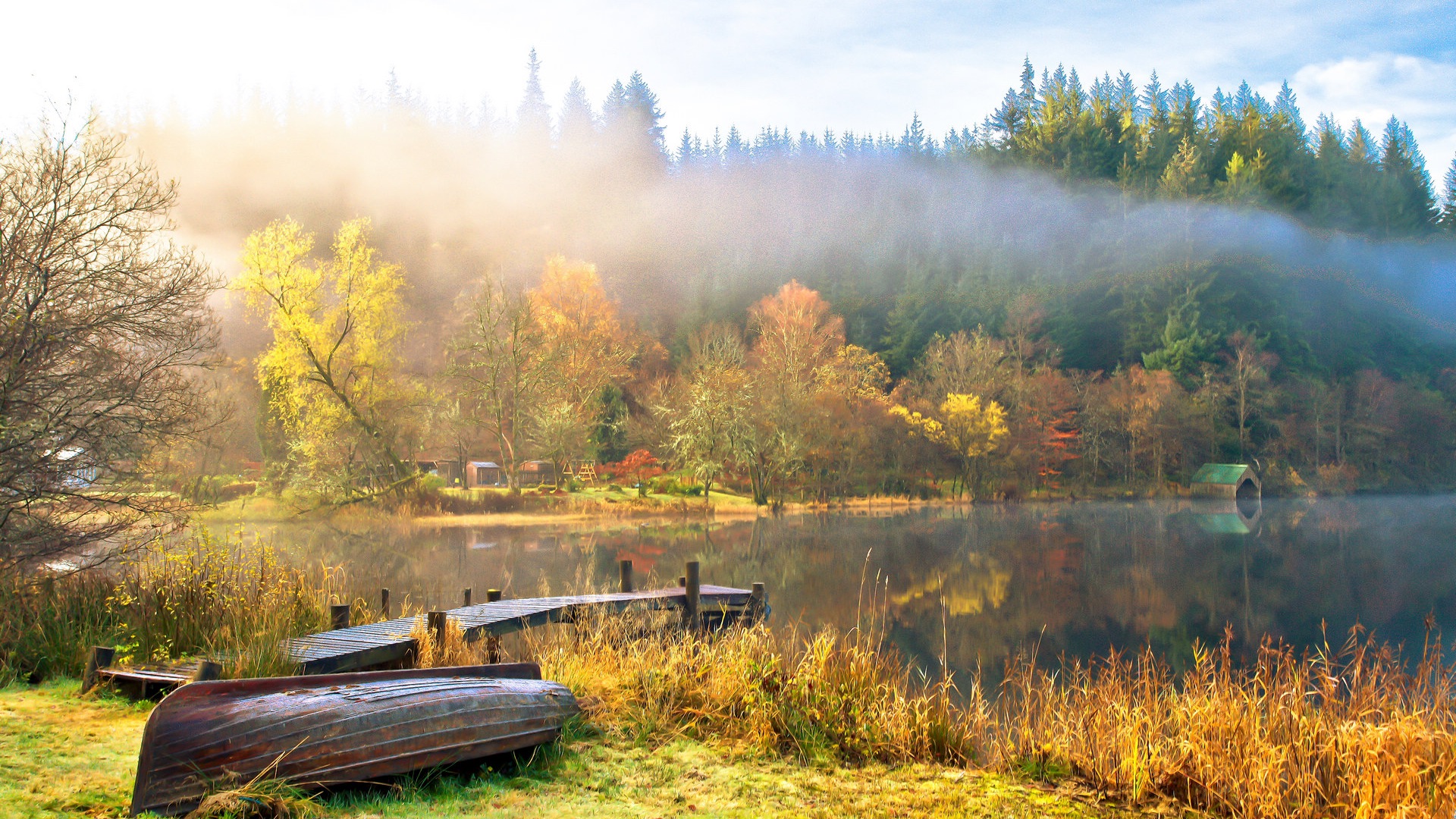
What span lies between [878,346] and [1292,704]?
58.9 m

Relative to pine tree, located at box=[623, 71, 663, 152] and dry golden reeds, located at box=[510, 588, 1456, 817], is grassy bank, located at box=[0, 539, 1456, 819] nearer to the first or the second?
dry golden reeds, located at box=[510, 588, 1456, 817]

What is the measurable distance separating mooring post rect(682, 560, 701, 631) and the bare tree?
6.57 meters

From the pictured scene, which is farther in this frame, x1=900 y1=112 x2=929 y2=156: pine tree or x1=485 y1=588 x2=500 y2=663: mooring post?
x1=900 y1=112 x2=929 y2=156: pine tree

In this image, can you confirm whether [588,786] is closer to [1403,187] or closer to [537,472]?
[537,472]

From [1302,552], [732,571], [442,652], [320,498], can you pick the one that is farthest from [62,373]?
[1302,552]

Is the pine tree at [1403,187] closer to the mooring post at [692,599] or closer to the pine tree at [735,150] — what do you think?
the pine tree at [735,150]

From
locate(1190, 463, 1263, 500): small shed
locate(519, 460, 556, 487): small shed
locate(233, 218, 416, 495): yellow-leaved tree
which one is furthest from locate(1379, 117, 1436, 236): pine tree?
locate(233, 218, 416, 495): yellow-leaved tree

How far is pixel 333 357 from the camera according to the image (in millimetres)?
34219

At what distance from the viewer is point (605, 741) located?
701cm

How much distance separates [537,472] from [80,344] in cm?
3436

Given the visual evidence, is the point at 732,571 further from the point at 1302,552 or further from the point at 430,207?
the point at 430,207

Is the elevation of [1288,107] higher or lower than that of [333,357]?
higher

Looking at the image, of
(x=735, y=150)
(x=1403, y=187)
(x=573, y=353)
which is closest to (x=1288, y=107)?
(x=1403, y=187)

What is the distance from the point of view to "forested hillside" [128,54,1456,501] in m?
42.8
